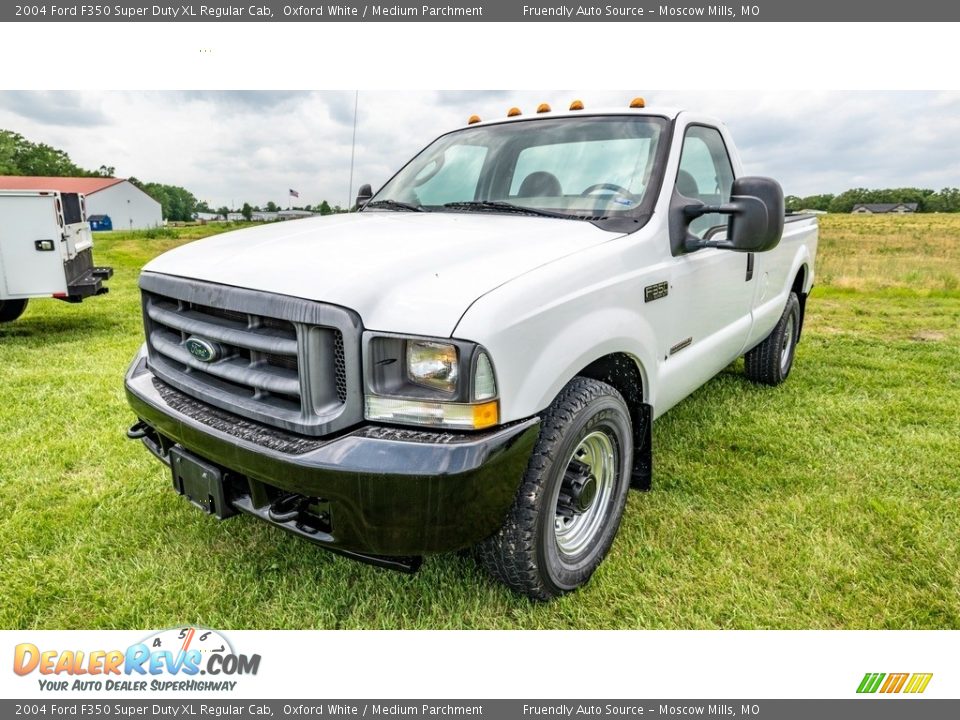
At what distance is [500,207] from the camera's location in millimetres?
3037

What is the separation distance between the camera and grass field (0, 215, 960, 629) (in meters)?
2.41

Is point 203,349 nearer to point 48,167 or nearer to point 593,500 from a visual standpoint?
point 593,500

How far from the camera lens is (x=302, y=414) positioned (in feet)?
6.58

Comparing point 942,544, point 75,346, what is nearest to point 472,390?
point 942,544

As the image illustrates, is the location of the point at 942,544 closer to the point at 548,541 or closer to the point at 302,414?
the point at 548,541

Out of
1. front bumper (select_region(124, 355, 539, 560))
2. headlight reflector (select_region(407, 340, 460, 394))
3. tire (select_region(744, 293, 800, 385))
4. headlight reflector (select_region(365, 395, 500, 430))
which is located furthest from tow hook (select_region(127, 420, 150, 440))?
tire (select_region(744, 293, 800, 385))

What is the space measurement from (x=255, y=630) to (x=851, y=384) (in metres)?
5.08

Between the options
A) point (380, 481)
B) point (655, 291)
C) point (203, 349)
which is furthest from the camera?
point (655, 291)

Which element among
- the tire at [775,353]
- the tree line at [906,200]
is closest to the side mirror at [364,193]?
the tire at [775,353]

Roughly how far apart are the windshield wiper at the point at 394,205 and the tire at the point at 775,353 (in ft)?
10.3

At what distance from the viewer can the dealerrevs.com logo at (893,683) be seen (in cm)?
213

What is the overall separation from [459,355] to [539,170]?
5.84 ft

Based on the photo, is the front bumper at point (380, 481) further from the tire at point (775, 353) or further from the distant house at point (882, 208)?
the distant house at point (882, 208)

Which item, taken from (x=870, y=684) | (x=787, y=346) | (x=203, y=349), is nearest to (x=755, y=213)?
(x=870, y=684)
